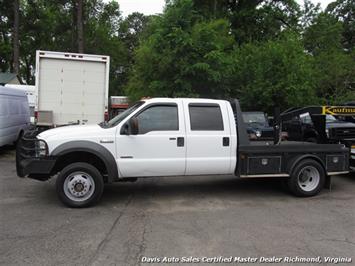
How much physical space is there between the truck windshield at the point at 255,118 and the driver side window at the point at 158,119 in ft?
30.5

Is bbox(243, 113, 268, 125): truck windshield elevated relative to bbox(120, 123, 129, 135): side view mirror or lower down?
elevated

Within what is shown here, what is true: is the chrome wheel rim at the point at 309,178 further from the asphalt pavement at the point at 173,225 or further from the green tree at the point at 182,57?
the green tree at the point at 182,57

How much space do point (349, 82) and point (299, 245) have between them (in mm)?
23611

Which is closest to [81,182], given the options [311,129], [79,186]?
[79,186]

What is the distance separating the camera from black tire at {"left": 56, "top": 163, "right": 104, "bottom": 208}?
20.4ft

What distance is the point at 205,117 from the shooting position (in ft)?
22.6

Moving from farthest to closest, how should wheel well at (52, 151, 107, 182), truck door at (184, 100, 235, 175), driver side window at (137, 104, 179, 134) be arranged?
truck door at (184, 100, 235, 175), driver side window at (137, 104, 179, 134), wheel well at (52, 151, 107, 182)

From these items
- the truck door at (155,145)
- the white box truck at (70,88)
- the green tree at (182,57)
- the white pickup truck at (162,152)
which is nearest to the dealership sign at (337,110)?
the white pickup truck at (162,152)

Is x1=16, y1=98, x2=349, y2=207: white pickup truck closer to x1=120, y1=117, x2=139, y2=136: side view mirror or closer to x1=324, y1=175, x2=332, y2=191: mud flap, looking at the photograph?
x1=120, y1=117, x2=139, y2=136: side view mirror

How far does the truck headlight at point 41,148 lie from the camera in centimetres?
625

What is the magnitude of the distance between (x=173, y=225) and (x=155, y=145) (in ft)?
5.33

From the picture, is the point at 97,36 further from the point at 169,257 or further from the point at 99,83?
the point at 169,257

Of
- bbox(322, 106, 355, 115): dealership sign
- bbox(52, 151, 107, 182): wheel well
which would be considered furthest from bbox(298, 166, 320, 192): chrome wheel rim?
bbox(52, 151, 107, 182): wheel well

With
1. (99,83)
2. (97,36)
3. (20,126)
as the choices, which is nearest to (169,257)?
(99,83)
